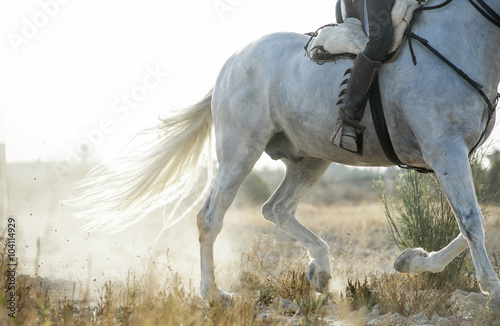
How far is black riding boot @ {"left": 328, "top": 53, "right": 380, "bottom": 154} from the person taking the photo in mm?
4176

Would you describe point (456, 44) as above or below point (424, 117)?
above

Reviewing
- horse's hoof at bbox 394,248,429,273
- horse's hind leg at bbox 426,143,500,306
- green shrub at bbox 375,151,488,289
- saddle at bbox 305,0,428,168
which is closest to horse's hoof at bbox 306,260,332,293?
horse's hoof at bbox 394,248,429,273

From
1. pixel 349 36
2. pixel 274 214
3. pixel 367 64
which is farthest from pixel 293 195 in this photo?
pixel 367 64

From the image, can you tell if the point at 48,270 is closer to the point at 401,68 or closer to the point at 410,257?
the point at 410,257

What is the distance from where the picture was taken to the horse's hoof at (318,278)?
531cm

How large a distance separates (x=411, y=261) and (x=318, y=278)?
1067mm

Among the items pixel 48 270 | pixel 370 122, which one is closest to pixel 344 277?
pixel 370 122

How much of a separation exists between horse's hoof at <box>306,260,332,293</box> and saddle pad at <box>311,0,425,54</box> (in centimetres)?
→ 209

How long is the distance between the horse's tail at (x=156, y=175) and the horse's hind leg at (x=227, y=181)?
593 millimetres

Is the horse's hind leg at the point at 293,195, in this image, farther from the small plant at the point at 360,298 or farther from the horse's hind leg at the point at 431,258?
the horse's hind leg at the point at 431,258

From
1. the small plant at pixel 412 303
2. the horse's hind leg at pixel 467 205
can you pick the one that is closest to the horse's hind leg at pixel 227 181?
the small plant at pixel 412 303

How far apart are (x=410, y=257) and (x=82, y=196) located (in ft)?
11.1

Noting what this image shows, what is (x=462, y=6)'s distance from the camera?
167 inches

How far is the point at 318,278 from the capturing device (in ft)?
17.5
